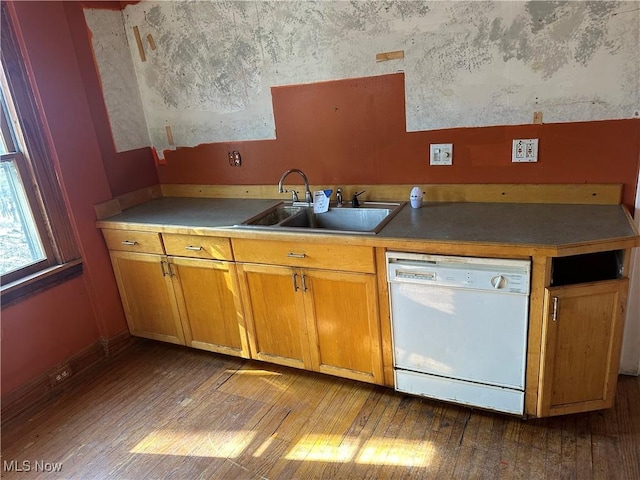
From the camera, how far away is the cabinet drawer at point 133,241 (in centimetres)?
269

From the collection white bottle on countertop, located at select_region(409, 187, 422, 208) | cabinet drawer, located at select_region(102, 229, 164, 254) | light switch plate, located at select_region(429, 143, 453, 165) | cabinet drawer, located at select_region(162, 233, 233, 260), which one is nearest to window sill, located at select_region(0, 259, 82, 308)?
cabinet drawer, located at select_region(102, 229, 164, 254)

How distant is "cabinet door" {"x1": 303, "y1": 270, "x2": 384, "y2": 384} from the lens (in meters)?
2.19

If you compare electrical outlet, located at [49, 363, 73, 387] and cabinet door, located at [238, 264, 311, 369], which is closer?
cabinet door, located at [238, 264, 311, 369]

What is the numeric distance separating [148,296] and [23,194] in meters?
0.92

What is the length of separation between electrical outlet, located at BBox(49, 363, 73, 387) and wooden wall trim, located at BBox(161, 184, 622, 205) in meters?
1.56

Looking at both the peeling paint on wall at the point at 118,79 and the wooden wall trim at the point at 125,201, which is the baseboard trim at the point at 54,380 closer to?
the wooden wall trim at the point at 125,201

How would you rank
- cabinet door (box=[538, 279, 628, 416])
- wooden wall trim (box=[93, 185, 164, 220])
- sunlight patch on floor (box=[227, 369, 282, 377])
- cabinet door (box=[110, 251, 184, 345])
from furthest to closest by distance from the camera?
wooden wall trim (box=[93, 185, 164, 220])
cabinet door (box=[110, 251, 184, 345])
sunlight patch on floor (box=[227, 369, 282, 377])
cabinet door (box=[538, 279, 628, 416])

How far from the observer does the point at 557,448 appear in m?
1.90

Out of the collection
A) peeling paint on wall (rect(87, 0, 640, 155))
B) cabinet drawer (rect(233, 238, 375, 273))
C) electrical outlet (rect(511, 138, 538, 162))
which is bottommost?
cabinet drawer (rect(233, 238, 375, 273))

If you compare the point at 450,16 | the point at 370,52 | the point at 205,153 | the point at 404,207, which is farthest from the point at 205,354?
the point at 450,16

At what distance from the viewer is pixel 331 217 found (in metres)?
2.64

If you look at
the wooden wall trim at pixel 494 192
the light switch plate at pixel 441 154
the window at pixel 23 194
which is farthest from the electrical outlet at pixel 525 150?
the window at pixel 23 194

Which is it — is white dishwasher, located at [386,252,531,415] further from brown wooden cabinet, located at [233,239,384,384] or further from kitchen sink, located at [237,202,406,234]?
kitchen sink, located at [237,202,406,234]

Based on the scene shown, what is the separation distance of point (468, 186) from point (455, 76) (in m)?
0.57
